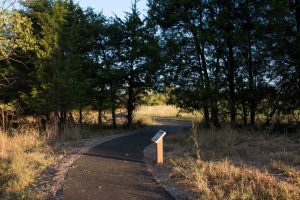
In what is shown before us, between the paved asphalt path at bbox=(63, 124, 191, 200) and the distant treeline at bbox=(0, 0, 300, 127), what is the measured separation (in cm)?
703

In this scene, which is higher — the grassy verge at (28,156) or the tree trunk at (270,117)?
the tree trunk at (270,117)

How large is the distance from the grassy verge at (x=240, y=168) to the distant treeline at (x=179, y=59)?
563 centimetres

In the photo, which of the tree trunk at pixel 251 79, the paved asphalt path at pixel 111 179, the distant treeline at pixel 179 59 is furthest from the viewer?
the tree trunk at pixel 251 79

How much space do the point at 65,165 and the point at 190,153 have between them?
3932mm

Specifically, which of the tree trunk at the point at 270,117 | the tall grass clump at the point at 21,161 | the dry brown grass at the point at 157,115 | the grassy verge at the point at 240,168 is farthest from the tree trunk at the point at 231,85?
the tall grass clump at the point at 21,161

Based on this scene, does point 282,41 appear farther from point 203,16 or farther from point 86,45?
point 86,45

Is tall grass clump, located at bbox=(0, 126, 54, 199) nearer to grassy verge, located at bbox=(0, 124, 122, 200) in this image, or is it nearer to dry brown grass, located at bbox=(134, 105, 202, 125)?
grassy verge, located at bbox=(0, 124, 122, 200)

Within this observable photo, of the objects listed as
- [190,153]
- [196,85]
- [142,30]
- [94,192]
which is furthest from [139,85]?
[94,192]

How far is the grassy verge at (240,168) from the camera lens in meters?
7.75

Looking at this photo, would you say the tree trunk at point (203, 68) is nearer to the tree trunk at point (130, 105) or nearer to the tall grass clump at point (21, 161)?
the tree trunk at point (130, 105)

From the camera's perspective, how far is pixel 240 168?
9828 millimetres

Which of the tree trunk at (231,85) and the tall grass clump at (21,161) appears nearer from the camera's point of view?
the tall grass clump at (21,161)

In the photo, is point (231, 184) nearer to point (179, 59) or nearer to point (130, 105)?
point (179, 59)

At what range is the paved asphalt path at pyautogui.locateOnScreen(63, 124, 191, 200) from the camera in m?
8.39
